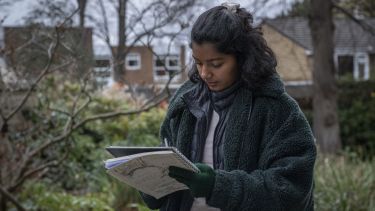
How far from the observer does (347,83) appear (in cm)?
1720

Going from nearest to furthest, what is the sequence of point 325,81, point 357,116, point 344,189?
1. point 344,189
2. point 325,81
3. point 357,116

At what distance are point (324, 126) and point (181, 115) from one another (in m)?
10.5

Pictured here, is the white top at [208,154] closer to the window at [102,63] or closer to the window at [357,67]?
the window at [102,63]

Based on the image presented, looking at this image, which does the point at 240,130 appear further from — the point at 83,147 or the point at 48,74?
the point at 83,147

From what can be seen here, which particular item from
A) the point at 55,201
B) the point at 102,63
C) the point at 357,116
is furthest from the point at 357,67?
the point at 102,63

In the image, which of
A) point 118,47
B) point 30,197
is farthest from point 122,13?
point 30,197

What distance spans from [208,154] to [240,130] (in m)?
0.17

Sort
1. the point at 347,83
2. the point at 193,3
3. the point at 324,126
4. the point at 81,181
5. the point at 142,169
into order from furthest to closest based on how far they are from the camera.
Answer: the point at 347,83
the point at 324,126
the point at 81,181
the point at 193,3
the point at 142,169

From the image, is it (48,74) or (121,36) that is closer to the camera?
(48,74)

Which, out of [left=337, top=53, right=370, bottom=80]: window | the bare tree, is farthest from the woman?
[left=337, top=53, right=370, bottom=80]: window

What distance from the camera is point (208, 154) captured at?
2307mm

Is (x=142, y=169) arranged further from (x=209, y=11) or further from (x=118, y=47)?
(x=118, y=47)

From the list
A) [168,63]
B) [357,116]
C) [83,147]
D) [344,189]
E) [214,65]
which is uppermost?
[214,65]

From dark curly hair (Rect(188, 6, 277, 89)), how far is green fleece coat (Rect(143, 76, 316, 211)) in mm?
57
